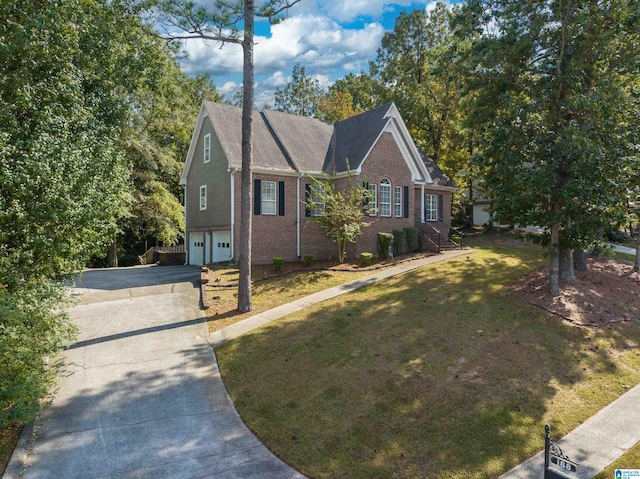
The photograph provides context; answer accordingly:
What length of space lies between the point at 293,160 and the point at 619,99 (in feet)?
46.3

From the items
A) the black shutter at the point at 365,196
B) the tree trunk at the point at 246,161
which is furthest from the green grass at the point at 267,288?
the black shutter at the point at 365,196

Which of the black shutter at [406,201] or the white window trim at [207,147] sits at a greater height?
the white window trim at [207,147]

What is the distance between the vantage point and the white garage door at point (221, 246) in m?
21.4

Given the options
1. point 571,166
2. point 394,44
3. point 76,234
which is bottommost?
point 76,234

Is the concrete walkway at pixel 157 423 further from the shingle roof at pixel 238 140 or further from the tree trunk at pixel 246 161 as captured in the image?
the shingle roof at pixel 238 140


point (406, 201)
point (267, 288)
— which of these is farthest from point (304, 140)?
point (267, 288)

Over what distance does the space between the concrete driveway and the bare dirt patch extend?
9.41m

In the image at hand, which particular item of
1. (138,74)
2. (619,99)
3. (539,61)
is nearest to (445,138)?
(539,61)

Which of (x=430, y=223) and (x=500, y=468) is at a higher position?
(x=430, y=223)

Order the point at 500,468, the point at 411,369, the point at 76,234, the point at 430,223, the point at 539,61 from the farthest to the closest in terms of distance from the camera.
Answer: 1. the point at 430,223
2. the point at 539,61
3. the point at 411,369
4. the point at 76,234
5. the point at 500,468

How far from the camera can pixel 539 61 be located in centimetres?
1347

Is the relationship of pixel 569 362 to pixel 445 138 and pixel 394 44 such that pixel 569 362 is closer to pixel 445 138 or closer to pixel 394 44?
pixel 445 138

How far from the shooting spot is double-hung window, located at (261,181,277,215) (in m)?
20.3

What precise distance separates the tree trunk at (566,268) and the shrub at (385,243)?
7.90 metres
